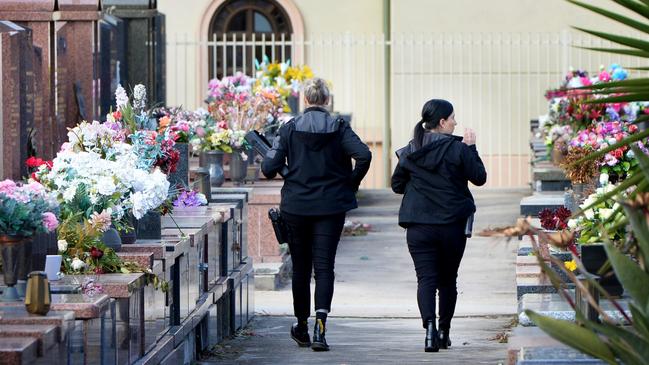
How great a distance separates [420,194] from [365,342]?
4.10ft

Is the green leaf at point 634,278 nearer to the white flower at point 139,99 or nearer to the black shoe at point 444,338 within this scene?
the black shoe at point 444,338

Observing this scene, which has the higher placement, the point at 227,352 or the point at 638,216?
the point at 638,216

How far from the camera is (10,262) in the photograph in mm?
6305

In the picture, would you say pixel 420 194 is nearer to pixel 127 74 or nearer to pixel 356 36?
pixel 127 74

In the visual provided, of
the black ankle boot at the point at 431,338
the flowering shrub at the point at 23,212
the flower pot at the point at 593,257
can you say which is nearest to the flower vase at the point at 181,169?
the black ankle boot at the point at 431,338

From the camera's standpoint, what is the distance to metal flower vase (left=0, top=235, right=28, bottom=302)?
6289 millimetres

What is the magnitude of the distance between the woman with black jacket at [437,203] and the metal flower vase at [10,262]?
122 inches

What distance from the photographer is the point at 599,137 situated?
11.1 m

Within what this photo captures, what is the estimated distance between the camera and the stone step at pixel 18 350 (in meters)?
5.17

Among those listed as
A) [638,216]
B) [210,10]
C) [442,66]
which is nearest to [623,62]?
[442,66]

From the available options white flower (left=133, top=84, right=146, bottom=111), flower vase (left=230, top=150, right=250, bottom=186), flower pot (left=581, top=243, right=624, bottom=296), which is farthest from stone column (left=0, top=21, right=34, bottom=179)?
flower pot (left=581, top=243, right=624, bottom=296)

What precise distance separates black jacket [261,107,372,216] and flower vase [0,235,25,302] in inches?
121

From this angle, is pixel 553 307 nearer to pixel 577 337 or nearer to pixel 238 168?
pixel 577 337

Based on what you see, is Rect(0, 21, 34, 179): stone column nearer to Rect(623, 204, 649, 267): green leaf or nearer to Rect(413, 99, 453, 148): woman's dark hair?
Rect(413, 99, 453, 148): woman's dark hair
